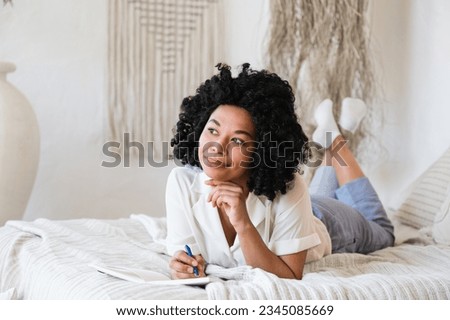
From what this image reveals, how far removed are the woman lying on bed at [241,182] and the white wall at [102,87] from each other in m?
1.50

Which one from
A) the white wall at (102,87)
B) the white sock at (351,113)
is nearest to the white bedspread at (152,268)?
the white sock at (351,113)

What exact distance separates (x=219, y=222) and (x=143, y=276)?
0.24 m

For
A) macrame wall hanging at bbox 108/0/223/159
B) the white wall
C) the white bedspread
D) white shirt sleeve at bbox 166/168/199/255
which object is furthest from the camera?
macrame wall hanging at bbox 108/0/223/159

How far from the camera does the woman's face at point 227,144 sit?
164cm

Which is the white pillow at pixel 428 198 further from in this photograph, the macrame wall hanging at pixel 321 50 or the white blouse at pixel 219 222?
the macrame wall hanging at pixel 321 50

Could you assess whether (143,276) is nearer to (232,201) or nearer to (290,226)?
(232,201)

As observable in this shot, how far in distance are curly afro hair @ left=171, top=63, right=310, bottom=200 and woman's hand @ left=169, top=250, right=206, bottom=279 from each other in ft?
0.72

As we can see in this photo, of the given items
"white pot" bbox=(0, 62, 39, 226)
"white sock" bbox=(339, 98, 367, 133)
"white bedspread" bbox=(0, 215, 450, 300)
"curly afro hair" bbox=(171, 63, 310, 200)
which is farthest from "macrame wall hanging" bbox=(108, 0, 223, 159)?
"curly afro hair" bbox=(171, 63, 310, 200)

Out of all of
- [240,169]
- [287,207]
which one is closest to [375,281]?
[287,207]

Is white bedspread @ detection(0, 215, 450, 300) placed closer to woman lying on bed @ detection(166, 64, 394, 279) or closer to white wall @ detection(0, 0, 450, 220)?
woman lying on bed @ detection(166, 64, 394, 279)

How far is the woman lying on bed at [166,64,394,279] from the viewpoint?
1.65 m

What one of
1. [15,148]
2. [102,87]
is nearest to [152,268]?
[15,148]

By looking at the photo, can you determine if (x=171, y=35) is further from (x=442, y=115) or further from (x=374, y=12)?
(x=442, y=115)

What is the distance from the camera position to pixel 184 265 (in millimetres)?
1666
